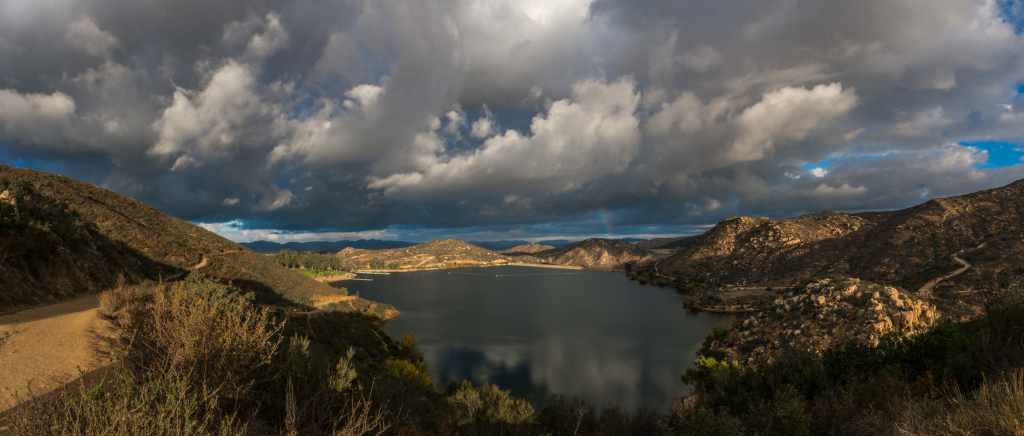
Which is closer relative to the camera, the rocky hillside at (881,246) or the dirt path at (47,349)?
the dirt path at (47,349)

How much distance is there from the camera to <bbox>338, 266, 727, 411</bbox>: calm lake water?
3142 cm

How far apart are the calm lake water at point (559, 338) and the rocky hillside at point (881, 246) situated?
1697cm

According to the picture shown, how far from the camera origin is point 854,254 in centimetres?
6028

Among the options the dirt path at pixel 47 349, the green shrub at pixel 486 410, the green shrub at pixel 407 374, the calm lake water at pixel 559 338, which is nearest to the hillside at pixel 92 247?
the dirt path at pixel 47 349

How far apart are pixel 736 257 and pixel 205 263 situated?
9610 cm

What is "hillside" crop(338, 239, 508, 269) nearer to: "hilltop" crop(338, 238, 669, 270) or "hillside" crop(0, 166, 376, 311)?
"hilltop" crop(338, 238, 669, 270)

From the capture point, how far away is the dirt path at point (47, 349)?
6.49 meters

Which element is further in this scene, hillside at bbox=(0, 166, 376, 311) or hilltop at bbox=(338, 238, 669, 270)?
hilltop at bbox=(338, 238, 669, 270)

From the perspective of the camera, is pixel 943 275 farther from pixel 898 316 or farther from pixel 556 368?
pixel 556 368

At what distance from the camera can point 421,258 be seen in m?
172

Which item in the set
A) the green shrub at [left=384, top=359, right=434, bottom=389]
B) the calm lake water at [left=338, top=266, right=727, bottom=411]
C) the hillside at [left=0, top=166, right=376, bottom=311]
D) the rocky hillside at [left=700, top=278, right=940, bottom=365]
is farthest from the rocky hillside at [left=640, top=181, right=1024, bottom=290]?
the hillside at [left=0, top=166, right=376, bottom=311]

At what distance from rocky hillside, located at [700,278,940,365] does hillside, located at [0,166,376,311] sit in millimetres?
34911

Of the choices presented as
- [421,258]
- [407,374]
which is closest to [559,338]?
[407,374]

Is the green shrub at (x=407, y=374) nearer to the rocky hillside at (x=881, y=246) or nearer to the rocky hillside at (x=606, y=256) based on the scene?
the rocky hillside at (x=881, y=246)
